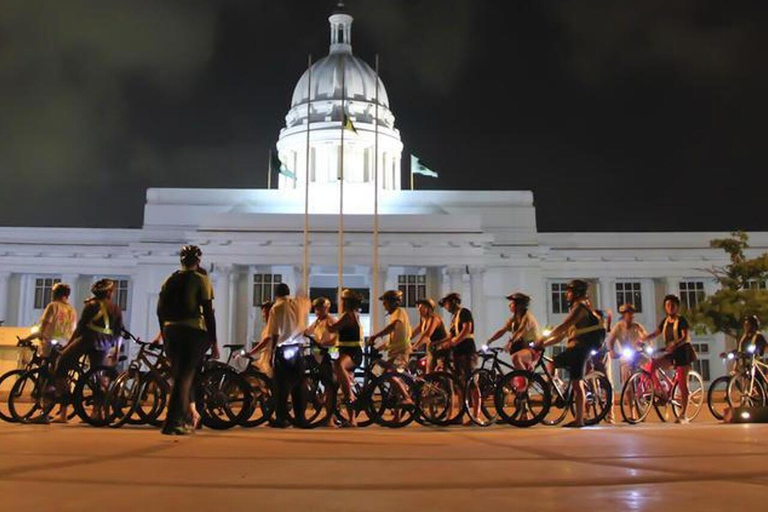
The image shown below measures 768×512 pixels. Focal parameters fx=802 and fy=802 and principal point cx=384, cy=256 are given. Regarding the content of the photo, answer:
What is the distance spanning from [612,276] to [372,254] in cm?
1350

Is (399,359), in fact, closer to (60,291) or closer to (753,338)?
(60,291)

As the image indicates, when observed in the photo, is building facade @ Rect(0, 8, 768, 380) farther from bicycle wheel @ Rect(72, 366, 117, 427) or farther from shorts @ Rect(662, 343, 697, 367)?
bicycle wheel @ Rect(72, 366, 117, 427)

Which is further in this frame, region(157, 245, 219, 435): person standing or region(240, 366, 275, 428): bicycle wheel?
region(240, 366, 275, 428): bicycle wheel

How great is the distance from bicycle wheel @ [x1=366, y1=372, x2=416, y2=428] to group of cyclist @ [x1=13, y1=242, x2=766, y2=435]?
346 millimetres

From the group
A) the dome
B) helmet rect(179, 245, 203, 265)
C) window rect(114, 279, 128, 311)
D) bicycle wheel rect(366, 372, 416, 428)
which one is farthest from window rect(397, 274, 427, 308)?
helmet rect(179, 245, 203, 265)

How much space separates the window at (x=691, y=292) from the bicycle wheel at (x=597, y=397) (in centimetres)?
3334

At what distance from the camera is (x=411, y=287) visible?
1538 inches

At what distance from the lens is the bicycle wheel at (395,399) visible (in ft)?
33.0

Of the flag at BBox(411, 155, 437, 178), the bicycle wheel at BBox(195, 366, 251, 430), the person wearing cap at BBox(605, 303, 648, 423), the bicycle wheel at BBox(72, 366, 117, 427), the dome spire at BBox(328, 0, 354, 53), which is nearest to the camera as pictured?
the bicycle wheel at BBox(195, 366, 251, 430)

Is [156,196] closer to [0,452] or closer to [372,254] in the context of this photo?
[372,254]

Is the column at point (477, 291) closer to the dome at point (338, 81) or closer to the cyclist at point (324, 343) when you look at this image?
the dome at point (338, 81)

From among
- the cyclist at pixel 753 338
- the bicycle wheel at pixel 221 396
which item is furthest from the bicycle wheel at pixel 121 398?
the cyclist at pixel 753 338

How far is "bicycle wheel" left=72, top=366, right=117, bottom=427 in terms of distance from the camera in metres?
9.26

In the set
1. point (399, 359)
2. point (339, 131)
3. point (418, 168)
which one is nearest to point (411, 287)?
point (418, 168)
